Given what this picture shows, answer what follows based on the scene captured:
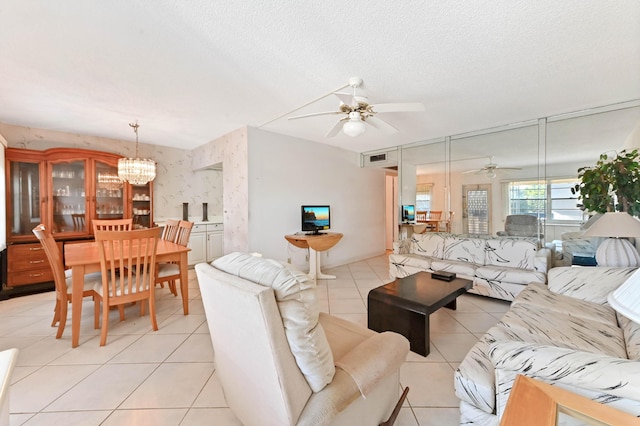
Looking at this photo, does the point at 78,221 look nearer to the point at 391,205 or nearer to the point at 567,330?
the point at 567,330

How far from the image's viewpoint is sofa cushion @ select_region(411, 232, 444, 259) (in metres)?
3.74

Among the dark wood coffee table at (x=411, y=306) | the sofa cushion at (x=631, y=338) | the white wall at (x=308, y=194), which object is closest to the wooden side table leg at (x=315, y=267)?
the white wall at (x=308, y=194)

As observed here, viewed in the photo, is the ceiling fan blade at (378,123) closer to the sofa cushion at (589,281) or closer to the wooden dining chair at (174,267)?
the sofa cushion at (589,281)

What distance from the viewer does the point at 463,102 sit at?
9.14ft

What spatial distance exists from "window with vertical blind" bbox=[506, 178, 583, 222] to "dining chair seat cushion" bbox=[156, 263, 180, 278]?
4.44m

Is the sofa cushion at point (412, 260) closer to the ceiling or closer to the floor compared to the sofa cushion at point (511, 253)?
closer to the floor

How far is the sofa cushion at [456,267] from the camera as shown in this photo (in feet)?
10.5

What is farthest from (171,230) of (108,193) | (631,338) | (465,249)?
(631,338)

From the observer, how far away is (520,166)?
355 centimetres

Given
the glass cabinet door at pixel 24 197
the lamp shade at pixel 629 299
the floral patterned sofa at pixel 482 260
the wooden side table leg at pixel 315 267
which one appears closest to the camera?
the lamp shade at pixel 629 299

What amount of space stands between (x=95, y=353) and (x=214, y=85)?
2438mm

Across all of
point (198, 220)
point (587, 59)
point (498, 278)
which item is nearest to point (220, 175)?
point (198, 220)

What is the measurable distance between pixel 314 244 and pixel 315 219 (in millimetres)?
622

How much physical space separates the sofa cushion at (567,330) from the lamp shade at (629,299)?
0.91m
